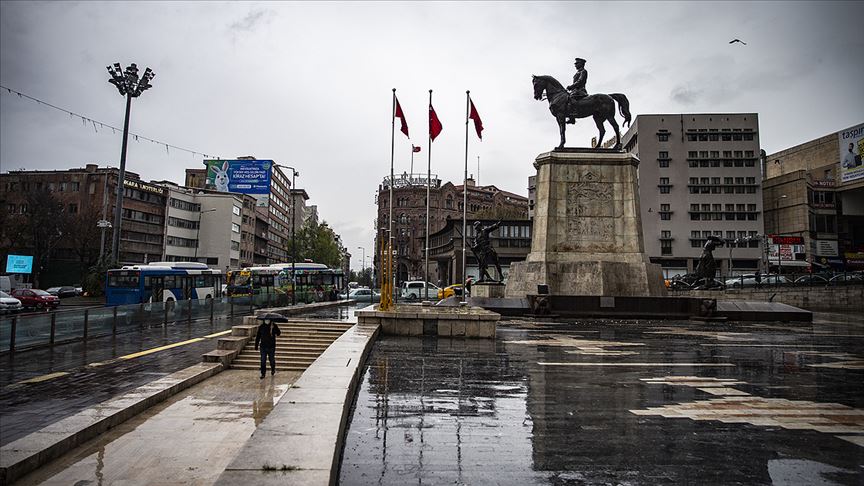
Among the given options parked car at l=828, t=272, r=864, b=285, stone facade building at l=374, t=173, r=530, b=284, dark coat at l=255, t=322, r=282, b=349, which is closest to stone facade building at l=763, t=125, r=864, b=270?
parked car at l=828, t=272, r=864, b=285

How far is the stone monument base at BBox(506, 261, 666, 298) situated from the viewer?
23094mm

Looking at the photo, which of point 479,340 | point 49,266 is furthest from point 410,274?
point 479,340

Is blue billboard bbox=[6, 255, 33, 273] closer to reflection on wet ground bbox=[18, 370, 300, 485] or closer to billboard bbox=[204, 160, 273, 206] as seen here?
billboard bbox=[204, 160, 273, 206]

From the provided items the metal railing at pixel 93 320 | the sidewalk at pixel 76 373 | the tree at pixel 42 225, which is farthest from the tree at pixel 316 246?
the sidewalk at pixel 76 373

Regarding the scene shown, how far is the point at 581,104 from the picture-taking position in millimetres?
25188

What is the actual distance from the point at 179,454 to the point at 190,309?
19836 mm

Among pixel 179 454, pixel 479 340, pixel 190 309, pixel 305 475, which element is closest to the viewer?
pixel 305 475

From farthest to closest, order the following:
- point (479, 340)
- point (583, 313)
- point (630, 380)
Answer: point (583, 313) → point (479, 340) → point (630, 380)

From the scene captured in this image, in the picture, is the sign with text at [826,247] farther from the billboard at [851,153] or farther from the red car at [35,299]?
the red car at [35,299]

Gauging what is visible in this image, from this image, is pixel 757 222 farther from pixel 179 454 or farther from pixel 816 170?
pixel 179 454

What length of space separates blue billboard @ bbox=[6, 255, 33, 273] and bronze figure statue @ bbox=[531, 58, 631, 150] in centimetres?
5025

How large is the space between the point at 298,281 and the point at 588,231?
26.9m

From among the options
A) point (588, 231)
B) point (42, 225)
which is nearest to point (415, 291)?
point (588, 231)

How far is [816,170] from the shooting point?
7381 centimetres
